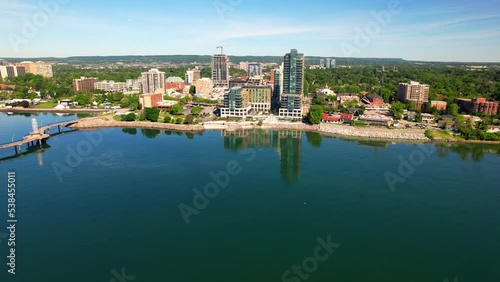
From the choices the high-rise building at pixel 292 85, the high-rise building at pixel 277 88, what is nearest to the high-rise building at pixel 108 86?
the high-rise building at pixel 277 88

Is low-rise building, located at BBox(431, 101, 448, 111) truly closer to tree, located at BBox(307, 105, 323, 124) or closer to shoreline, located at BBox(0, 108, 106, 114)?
tree, located at BBox(307, 105, 323, 124)

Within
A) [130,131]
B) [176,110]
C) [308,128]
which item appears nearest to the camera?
[130,131]

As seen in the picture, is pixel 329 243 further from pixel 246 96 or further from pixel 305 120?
pixel 246 96

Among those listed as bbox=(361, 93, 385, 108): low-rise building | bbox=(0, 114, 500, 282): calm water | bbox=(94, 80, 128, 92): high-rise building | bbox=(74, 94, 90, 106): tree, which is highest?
bbox=(94, 80, 128, 92): high-rise building

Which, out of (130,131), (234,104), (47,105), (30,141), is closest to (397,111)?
(234,104)

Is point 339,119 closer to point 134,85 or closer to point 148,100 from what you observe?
point 148,100

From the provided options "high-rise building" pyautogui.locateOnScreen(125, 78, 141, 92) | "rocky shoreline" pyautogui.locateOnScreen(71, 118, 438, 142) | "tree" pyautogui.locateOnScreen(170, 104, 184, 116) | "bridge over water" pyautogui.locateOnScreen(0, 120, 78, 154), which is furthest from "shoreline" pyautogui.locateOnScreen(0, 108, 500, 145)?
"high-rise building" pyautogui.locateOnScreen(125, 78, 141, 92)

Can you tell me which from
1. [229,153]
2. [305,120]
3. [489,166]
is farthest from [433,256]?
[305,120]
